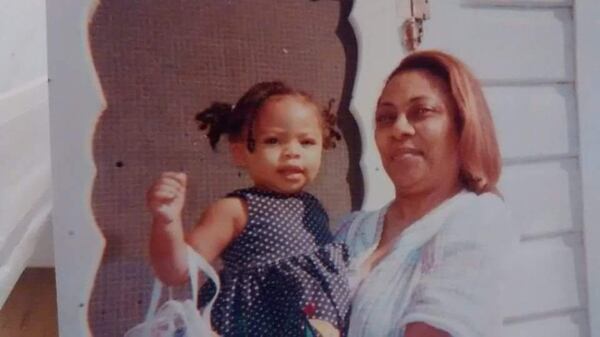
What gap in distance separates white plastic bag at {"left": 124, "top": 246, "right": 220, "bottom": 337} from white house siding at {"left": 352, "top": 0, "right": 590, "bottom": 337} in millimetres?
322

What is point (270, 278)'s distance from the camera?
844 millimetres

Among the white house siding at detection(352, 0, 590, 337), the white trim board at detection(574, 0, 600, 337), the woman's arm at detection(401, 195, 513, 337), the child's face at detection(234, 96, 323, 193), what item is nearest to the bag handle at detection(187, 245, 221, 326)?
the child's face at detection(234, 96, 323, 193)

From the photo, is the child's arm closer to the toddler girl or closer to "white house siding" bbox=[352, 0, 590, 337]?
the toddler girl

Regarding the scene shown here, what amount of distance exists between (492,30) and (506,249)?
0.91 ft

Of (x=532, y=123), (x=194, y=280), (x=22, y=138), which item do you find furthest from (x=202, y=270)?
(x=532, y=123)

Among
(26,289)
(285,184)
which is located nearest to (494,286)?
(285,184)

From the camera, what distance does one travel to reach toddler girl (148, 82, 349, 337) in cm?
84

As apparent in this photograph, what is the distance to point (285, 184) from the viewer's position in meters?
0.86

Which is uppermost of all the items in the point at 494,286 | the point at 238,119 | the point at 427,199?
the point at 238,119

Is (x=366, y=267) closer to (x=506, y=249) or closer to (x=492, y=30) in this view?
(x=506, y=249)

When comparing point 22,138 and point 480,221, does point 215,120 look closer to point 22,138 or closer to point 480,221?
point 22,138

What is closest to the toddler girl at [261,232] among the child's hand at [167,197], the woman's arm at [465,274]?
the child's hand at [167,197]

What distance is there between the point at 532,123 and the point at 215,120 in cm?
43

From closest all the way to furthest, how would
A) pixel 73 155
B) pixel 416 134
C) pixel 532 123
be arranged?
1. pixel 73 155
2. pixel 416 134
3. pixel 532 123
